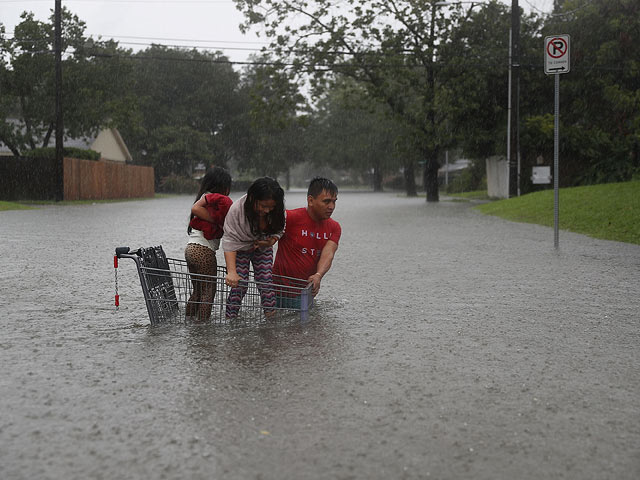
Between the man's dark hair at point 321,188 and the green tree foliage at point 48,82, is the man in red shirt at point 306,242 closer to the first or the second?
the man's dark hair at point 321,188

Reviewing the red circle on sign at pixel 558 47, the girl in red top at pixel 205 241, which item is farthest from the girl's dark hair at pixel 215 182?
the red circle on sign at pixel 558 47

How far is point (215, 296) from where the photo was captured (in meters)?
6.21

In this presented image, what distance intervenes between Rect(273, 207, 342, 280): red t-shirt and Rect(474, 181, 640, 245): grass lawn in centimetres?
857

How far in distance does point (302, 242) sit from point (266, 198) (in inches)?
29.9

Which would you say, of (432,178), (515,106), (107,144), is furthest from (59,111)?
(107,144)

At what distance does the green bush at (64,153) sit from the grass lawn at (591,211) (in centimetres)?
1974

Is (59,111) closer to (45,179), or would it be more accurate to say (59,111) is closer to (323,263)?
(45,179)

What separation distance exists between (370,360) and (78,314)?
2773mm

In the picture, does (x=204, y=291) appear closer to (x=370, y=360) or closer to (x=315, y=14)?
(x=370, y=360)

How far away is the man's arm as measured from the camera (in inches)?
236

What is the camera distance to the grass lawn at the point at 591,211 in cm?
1491

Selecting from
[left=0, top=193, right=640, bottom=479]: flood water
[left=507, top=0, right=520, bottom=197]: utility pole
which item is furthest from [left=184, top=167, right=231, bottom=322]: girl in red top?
[left=507, top=0, right=520, bottom=197]: utility pole

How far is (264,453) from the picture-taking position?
10.5 ft

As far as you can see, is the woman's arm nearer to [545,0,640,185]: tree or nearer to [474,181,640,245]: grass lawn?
[474,181,640,245]: grass lawn
